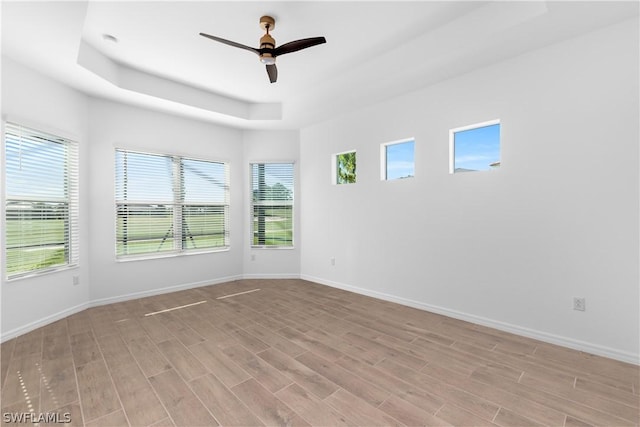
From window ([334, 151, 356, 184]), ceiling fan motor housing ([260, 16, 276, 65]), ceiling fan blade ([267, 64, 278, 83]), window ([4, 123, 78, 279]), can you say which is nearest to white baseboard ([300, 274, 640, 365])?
window ([334, 151, 356, 184])

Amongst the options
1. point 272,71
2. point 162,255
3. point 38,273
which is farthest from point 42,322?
point 272,71

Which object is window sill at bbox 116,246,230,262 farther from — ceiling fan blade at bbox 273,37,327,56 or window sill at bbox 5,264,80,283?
ceiling fan blade at bbox 273,37,327,56

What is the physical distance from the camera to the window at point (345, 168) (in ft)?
16.2

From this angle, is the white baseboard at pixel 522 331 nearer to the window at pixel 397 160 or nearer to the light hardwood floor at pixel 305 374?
the light hardwood floor at pixel 305 374

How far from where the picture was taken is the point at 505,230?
10.4 feet

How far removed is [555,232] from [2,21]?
206 inches

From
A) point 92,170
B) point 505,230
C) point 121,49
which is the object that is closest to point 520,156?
point 505,230

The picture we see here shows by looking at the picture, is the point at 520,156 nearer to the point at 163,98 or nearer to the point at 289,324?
the point at 289,324

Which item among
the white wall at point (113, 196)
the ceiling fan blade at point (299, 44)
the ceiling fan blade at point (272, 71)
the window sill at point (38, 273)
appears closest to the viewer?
the ceiling fan blade at point (299, 44)

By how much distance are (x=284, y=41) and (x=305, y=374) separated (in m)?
3.24

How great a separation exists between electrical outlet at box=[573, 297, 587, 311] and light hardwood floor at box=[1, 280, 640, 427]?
40cm

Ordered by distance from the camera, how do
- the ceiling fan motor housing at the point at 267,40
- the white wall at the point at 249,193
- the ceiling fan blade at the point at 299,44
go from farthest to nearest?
the white wall at the point at 249,193, the ceiling fan motor housing at the point at 267,40, the ceiling fan blade at the point at 299,44

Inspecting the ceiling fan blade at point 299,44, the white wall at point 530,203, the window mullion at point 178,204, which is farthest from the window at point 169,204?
the ceiling fan blade at point 299,44

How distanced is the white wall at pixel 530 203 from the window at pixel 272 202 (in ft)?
6.24
